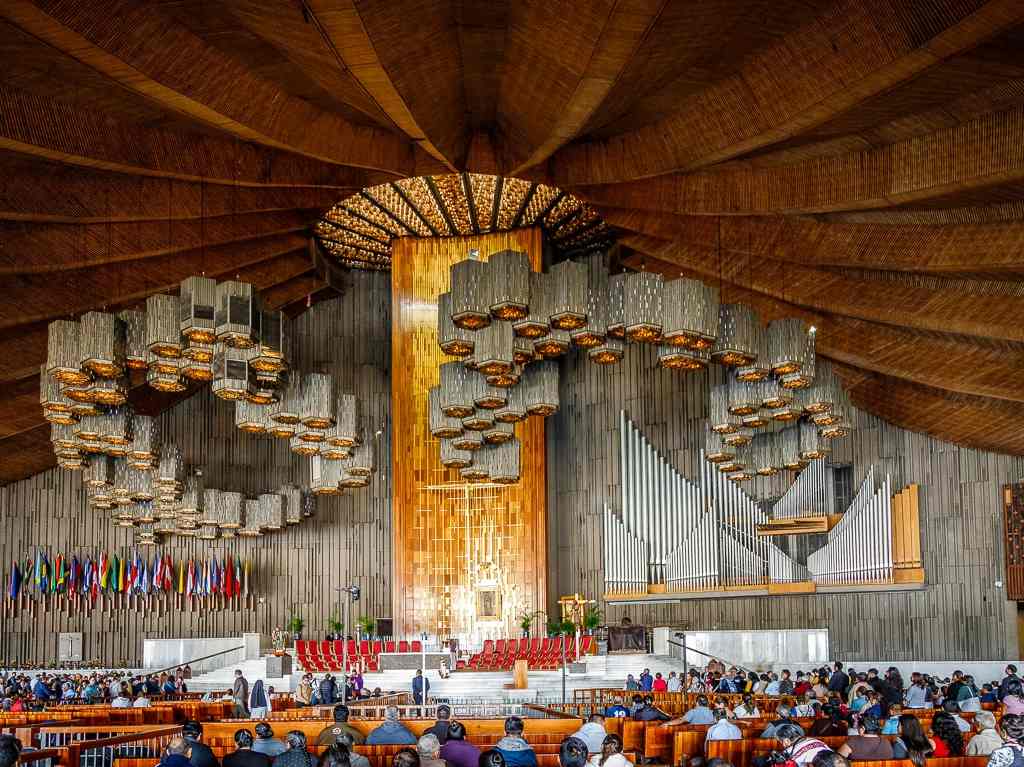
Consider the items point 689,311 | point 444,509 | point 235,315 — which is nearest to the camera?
point 689,311

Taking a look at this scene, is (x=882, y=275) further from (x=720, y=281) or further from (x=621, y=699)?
(x=621, y=699)

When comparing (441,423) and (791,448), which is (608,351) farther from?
(791,448)

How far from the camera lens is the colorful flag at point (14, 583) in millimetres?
30359

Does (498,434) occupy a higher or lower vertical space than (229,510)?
higher

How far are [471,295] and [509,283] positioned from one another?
633 millimetres

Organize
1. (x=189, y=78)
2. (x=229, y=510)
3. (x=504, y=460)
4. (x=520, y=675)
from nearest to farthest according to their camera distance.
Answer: (x=189, y=78), (x=520, y=675), (x=504, y=460), (x=229, y=510)

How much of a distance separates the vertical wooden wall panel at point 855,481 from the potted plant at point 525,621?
107cm

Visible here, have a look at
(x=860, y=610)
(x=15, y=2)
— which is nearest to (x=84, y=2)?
(x=15, y=2)

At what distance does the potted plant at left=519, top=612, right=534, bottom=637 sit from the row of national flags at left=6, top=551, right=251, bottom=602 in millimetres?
7620

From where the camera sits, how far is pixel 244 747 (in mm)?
8898

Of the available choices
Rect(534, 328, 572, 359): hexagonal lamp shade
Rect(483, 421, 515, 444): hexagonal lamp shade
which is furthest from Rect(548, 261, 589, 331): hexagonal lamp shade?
Rect(483, 421, 515, 444): hexagonal lamp shade

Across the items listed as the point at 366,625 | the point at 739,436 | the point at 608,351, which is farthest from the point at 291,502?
the point at 608,351

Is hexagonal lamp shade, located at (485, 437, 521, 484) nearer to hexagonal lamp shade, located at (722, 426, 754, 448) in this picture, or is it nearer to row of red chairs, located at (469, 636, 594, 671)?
row of red chairs, located at (469, 636, 594, 671)

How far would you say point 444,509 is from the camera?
97.9 ft
